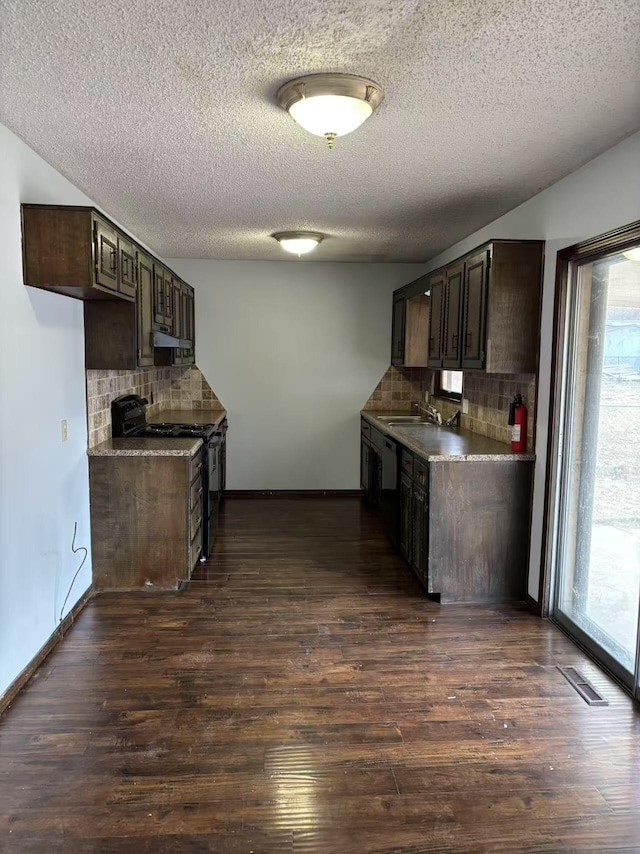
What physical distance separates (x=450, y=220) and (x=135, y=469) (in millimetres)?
2810

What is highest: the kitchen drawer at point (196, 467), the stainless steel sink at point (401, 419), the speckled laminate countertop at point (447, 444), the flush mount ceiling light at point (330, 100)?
the flush mount ceiling light at point (330, 100)

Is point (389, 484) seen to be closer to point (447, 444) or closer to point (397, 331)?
point (447, 444)

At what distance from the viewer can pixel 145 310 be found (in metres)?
4.03

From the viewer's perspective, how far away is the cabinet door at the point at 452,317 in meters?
4.17

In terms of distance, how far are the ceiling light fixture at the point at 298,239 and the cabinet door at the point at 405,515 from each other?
2029mm

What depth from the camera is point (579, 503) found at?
3320mm

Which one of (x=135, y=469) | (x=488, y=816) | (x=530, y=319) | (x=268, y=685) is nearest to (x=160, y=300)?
(x=135, y=469)

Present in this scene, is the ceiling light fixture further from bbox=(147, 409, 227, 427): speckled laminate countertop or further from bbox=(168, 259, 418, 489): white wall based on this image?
bbox=(147, 409, 227, 427): speckled laminate countertop

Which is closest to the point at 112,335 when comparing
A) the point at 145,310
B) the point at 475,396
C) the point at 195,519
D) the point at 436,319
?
the point at 145,310

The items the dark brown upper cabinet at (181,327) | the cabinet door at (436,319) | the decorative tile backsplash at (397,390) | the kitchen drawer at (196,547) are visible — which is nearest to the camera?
the kitchen drawer at (196,547)

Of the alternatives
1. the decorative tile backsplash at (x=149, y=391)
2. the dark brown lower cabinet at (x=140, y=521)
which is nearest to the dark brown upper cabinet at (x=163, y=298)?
the decorative tile backsplash at (x=149, y=391)

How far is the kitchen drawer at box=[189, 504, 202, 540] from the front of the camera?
398 centimetres

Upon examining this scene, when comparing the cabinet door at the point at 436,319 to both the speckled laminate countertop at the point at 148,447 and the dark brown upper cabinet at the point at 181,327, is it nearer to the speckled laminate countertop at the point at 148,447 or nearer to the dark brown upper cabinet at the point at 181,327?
the speckled laminate countertop at the point at 148,447

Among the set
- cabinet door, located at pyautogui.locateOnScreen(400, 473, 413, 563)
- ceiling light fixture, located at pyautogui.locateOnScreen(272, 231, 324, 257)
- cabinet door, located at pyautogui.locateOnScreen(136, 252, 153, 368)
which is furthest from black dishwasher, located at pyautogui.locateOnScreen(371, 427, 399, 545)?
cabinet door, located at pyautogui.locateOnScreen(136, 252, 153, 368)
